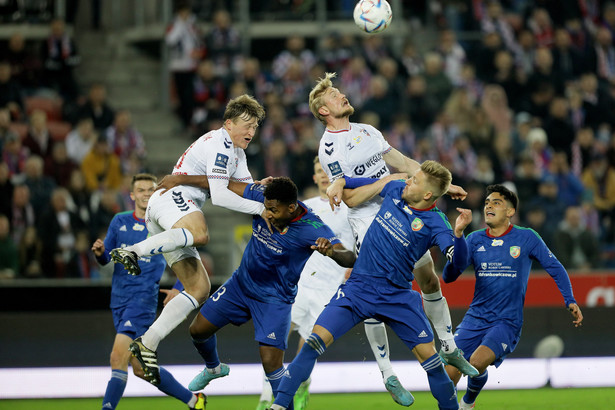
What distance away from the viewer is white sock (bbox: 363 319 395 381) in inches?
337

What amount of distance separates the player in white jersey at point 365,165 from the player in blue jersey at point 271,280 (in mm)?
767

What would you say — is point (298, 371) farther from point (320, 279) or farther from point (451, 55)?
point (451, 55)

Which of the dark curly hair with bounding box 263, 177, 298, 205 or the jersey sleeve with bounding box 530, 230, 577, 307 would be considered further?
the jersey sleeve with bounding box 530, 230, 577, 307

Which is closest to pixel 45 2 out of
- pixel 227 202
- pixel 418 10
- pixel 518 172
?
pixel 418 10

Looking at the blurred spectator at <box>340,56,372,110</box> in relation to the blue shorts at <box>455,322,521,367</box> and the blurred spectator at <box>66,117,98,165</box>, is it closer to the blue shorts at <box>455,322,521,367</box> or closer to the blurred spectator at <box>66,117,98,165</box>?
the blurred spectator at <box>66,117,98,165</box>

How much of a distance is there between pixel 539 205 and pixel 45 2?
9220 mm

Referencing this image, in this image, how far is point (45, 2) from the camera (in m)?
16.5

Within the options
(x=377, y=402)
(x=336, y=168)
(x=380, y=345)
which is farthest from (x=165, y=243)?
(x=377, y=402)

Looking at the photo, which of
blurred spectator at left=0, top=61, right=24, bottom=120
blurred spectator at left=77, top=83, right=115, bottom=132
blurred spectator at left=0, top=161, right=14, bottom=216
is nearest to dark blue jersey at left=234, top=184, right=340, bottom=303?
blurred spectator at left=0, top=161, right=14, bottom=216

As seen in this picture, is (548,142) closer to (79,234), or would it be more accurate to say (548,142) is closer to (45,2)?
(79,234)

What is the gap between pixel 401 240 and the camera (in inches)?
295

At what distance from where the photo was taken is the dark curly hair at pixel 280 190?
24.8 feet

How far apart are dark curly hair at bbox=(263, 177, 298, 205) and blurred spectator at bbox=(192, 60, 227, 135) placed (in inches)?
299

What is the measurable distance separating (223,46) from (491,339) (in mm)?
8922
